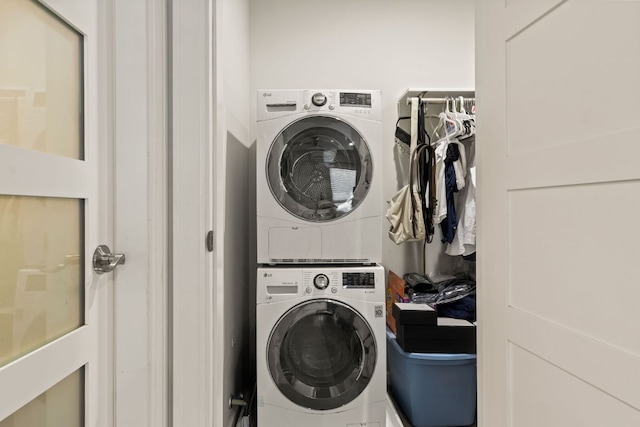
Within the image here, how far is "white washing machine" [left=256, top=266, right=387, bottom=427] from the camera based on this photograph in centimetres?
155

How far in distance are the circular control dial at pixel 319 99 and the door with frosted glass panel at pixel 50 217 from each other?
0.96 m

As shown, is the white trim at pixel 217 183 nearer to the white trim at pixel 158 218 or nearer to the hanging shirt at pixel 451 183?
the white trim at pixel 158 218

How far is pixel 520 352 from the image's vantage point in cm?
77

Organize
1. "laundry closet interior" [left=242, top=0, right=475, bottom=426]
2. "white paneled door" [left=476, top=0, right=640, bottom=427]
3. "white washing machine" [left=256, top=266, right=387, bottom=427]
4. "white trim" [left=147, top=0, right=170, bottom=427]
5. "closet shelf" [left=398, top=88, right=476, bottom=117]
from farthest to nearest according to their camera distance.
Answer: "laundry closet interior" [left=242, top=0, right=475, bottom=426] → "closet shelf" [left=398, top=88, right=476, bottom=117] → "white washing machine" [left=256, top=266, right=387, bottom=427] → "white trim" [left=147, top=0, right=170, bottom=427] → "white paneled door" [left=476, top=0, right=640, bottom=427]

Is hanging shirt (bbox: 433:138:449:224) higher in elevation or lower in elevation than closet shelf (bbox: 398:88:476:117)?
lower

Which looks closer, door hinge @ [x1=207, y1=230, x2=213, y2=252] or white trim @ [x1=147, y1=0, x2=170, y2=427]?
white trim @ [x1=147, y1=0, x2=170, y2=427]

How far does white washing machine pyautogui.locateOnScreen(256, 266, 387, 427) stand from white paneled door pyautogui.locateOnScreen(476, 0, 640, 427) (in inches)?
26.7

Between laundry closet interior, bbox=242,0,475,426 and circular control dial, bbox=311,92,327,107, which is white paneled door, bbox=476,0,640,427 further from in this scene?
laundry closet interior, bbox=242,0,475,426

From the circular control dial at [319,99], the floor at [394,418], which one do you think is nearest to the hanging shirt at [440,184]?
the circular control dial at [319,99]

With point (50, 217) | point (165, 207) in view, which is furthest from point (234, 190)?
point (50, 217)

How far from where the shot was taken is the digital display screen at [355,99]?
65.6 inches

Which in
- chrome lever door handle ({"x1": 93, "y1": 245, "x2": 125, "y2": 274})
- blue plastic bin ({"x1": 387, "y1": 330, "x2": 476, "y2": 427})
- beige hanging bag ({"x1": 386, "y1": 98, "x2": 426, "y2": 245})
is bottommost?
blue plastic bin ({"x1": 387, "y1": 330, "x2": 476, "y2": 427})

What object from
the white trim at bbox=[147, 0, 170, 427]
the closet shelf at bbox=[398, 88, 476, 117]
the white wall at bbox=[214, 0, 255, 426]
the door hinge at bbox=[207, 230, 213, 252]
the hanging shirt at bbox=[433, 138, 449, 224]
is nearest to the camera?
the white trim at bbox=[147, 0, 170, 427]

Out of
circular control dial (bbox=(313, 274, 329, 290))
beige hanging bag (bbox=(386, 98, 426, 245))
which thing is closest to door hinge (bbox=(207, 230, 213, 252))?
circular control dial (bbox=(313, 274, 329, 290))
